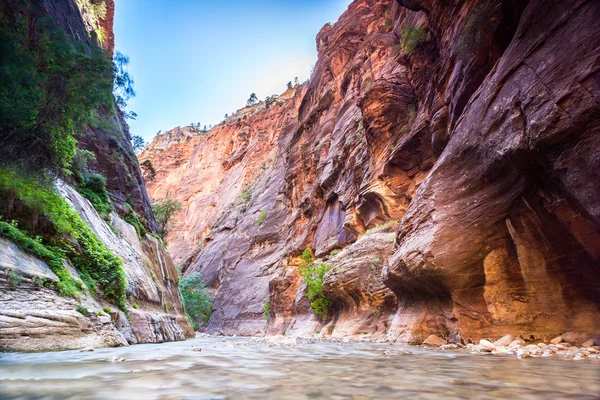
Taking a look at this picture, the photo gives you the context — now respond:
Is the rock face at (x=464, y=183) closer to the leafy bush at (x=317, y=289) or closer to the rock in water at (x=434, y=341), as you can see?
the rock in water at (x=434, y=341)

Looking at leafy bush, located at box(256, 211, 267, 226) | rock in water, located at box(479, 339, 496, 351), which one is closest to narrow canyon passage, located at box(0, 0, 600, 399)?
rock in water, located at box(479, 339, 496, 351)

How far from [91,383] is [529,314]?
326 inches

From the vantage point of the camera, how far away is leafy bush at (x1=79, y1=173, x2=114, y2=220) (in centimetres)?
1728

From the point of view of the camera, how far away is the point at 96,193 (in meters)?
18.6

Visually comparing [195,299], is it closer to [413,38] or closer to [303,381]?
[413,38]

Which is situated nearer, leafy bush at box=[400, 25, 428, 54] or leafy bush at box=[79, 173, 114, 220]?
leafy bush at box=[400, 25, 428, 54]

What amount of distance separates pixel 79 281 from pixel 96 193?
1118 cm

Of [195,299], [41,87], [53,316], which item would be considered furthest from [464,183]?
[195,299]

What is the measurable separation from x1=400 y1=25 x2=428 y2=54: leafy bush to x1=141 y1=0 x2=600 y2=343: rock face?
0.14m

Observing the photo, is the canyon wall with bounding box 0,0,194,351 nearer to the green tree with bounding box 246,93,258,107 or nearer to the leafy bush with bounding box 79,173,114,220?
the leafy bush with bounding box 79,173,114,220

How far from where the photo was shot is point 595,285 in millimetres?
6117

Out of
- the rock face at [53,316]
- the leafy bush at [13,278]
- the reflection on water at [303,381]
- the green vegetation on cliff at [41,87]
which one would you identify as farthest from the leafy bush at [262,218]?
the reflection on water at [303,381]

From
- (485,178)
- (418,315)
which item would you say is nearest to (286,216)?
(418,315)

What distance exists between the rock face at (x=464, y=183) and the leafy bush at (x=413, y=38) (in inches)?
5.6
